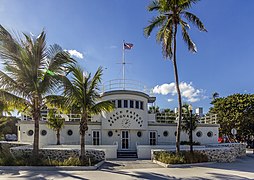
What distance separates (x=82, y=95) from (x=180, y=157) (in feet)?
24.3

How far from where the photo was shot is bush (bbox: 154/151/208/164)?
14930mm

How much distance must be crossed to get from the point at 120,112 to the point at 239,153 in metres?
11.6

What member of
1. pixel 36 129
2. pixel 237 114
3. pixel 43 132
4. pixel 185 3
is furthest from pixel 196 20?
pixel 237 114

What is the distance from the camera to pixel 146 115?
2330 centimetres

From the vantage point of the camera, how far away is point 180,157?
50.4 ft

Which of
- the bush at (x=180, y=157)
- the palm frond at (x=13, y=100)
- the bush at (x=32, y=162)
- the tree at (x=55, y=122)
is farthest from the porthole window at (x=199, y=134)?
the palm frond at (x=13, y=100)

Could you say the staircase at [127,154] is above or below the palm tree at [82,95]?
below

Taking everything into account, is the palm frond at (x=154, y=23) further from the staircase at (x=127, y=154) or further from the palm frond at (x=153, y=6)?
the staircase at (x=127, y=154)

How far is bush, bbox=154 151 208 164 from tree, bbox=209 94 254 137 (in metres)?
20.7

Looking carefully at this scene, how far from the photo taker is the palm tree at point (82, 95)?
1416 cm

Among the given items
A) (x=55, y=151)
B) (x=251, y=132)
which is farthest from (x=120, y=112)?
(x=251, y=132)

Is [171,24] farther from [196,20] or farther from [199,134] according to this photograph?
[199,134]

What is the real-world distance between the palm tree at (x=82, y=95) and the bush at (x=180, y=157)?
4.84 meters

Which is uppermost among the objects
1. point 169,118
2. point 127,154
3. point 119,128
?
point 169,118
